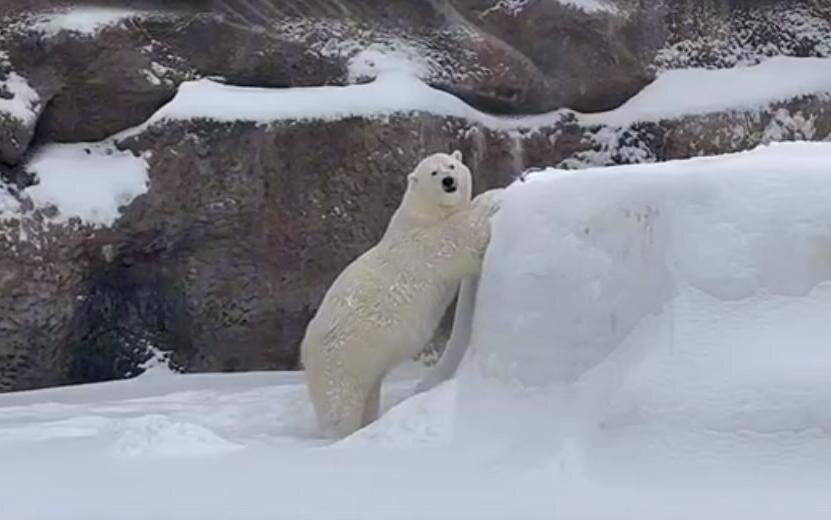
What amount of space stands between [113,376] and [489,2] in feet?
9.27

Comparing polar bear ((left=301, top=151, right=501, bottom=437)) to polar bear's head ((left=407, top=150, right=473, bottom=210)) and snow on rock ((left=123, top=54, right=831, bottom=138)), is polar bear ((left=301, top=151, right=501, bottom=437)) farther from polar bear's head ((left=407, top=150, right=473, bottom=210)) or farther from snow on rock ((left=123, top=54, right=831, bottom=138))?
snow on rock ((left=123, top=54, right=831, bottom=138))

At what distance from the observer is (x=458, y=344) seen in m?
3.89

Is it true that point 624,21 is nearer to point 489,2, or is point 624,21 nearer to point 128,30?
point 489,2

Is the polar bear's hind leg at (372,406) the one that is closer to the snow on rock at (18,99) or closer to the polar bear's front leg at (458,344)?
the polar bear's front leg at (458,344)

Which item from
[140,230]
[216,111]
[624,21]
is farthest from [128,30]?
[624,21]

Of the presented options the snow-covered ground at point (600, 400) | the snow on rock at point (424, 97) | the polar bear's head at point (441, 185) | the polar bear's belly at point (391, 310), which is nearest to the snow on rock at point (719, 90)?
the snow on rock at point (424, 97)

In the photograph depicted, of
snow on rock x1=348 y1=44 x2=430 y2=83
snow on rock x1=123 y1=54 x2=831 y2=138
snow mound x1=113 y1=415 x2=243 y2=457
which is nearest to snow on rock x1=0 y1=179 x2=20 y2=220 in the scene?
snow on rock x1=123 y1=54 x2=831 y2=138

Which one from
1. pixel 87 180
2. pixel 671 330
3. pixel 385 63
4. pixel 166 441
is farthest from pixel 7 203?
pixel 671 330

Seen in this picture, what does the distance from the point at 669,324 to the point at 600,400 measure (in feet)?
0.82

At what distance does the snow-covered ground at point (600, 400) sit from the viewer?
2672mm

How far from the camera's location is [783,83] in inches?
271

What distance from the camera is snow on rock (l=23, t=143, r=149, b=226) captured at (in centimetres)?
579

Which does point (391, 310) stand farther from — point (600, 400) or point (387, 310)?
point (600, 400)

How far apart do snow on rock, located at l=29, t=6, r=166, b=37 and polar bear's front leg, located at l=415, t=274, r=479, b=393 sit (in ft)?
9.64
